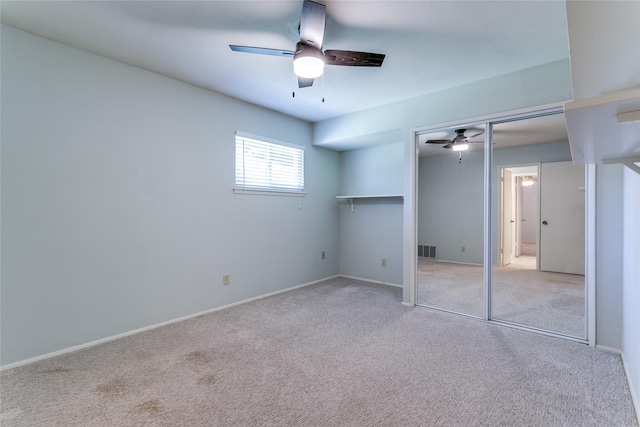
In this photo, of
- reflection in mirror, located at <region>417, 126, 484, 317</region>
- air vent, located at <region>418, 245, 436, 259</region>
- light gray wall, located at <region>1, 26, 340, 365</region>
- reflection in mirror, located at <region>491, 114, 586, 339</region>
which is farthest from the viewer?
air vent, located at <region>418, 245, 436, 259</region>

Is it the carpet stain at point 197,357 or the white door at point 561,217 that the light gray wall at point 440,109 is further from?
the carpet stain at point 197,357

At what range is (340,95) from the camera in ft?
11.7

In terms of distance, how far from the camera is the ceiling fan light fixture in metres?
2.12

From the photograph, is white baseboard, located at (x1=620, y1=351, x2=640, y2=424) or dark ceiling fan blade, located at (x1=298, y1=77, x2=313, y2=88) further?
dark ceiling fan blade, located at (x1=298, y1=77, x2=313, y2=88)

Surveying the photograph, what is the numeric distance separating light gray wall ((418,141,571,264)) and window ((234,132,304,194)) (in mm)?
1857

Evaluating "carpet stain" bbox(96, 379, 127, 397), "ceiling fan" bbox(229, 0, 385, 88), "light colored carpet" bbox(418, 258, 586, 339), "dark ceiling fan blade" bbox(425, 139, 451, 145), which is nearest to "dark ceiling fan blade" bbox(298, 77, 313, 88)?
"ceiling fan" bbox(229, 0, 385, 88)

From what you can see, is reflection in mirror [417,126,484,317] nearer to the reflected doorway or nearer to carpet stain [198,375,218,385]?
the reflected doorway

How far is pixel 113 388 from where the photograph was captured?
1.99m

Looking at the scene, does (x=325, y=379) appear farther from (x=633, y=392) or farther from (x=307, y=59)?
(x=307, y=59)

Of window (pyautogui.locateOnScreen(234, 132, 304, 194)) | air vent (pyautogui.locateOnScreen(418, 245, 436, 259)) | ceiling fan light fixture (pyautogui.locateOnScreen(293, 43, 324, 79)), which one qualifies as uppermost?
ceiling fan light fixture (pyautogui.locateOnScreen(293, 43, 324, 79))

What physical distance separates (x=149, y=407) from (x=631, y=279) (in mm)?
A: 3224

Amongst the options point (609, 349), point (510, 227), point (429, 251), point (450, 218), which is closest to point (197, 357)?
point (609, 349)

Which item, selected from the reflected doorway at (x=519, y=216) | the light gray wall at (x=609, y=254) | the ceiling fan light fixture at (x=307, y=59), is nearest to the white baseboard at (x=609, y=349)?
the light gray wall at (x=609, y=254)

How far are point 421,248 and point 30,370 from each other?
4792 mm
